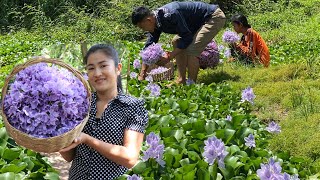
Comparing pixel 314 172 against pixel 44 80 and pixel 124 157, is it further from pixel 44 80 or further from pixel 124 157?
pixel 44 80

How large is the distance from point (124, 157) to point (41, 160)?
1.22 m

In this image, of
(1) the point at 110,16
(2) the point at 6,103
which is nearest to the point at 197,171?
(2) the point at 6,103

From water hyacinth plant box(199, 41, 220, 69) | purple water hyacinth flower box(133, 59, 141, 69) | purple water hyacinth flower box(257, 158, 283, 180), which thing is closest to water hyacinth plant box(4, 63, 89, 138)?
purple water hyacinth flower box(257, 158, 283, 180)

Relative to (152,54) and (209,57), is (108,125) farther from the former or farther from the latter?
(209,57)

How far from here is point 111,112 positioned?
95.5 inches

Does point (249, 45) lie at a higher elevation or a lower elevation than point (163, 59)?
lower

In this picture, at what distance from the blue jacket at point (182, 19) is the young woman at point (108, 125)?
9.65ft

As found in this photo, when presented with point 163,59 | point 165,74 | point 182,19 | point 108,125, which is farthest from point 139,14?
point 108,125

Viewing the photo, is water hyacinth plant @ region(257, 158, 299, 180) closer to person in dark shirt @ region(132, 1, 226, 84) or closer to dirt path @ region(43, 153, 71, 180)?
dirt path @ region(43, 153, 71, 180)

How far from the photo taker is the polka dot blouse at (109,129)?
7.89 ft

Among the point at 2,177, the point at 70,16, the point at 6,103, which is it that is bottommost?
the point at 70,16

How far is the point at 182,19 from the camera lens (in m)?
5.54

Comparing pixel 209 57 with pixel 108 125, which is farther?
pixel 209 57

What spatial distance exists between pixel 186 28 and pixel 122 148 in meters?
3.43
